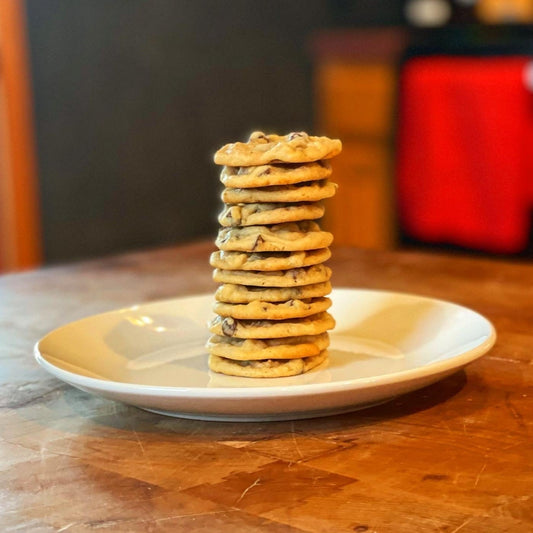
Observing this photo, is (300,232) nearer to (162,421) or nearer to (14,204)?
(162,421)

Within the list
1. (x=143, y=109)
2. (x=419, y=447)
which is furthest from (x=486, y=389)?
(x=143, y=109)

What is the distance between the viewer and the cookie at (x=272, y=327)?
100cm

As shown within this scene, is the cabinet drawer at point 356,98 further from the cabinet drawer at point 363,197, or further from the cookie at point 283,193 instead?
the cookie at point 283,193

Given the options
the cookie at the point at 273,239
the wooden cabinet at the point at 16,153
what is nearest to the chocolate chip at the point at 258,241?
the cookie at the point at 273,239

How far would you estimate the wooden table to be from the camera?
0.72m

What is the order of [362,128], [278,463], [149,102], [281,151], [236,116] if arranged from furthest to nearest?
1. [236,116]
2. [362,128]
3. [149,102]
4. [281,151]
5. [278,463]

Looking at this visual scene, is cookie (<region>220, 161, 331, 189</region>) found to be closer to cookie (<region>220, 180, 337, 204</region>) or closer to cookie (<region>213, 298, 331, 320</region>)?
cookie (<region>220, 180, 337, 204</region>)

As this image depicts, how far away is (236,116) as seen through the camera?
4.53 metres

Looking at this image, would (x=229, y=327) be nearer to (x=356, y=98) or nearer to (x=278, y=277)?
(x=278, y=277)

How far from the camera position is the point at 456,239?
404 centimetres

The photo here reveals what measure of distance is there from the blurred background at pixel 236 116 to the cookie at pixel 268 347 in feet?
9.24

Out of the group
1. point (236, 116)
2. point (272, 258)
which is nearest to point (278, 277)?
point (272, 258)

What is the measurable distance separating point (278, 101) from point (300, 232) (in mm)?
3778

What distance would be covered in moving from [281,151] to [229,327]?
7.9 inches
